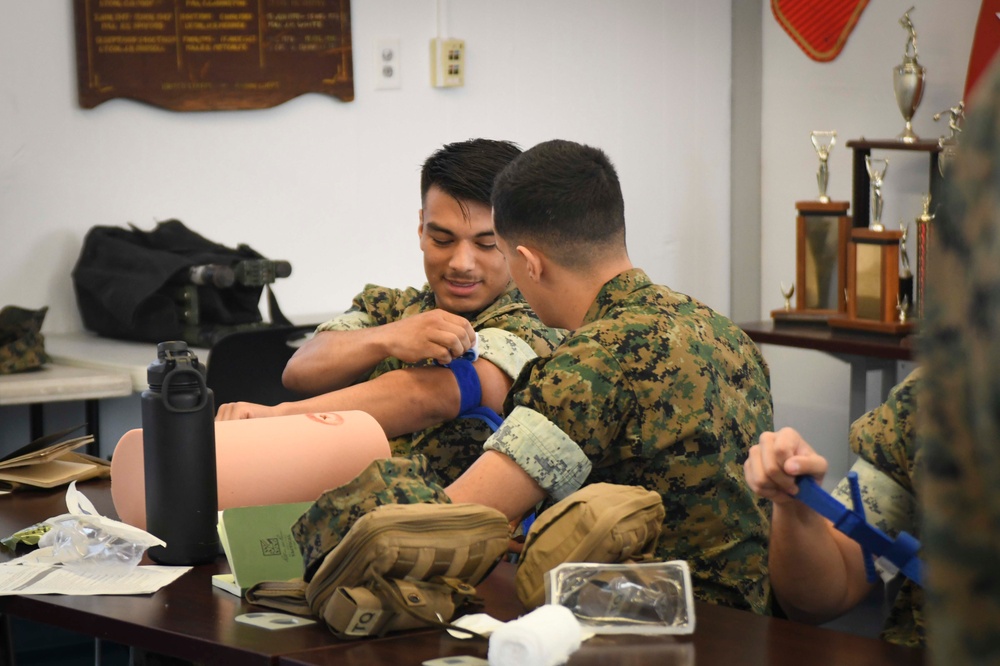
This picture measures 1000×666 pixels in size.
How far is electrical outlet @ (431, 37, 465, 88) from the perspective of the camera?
173 inches

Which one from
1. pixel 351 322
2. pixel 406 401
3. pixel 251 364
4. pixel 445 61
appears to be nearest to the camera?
pixel 406 401

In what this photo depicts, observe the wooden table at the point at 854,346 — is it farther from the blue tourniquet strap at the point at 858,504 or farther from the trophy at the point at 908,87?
the blue tourniquet strap at the point at 858,504

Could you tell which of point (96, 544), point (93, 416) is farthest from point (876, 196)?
point (96, 544)

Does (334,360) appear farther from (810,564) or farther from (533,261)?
(810,564)

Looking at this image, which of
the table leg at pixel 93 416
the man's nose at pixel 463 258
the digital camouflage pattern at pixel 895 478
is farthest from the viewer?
the table leg at pixel 93 416

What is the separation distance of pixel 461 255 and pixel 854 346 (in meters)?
1.89

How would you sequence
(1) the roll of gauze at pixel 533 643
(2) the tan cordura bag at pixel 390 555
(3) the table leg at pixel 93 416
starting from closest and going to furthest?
(1) the roll of gauze at pixel 533 643, (2) the tan cordura bag at pixel 390 555, (3) the table leg at pixel 93 416

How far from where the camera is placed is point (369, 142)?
14.1 ft

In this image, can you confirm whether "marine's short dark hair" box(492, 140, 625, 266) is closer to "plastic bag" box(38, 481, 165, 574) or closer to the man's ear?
the man's ear

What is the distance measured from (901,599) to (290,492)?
796mm

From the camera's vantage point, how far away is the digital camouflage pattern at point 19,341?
3129mm

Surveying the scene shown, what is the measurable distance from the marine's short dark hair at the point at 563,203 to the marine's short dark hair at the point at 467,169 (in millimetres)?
317

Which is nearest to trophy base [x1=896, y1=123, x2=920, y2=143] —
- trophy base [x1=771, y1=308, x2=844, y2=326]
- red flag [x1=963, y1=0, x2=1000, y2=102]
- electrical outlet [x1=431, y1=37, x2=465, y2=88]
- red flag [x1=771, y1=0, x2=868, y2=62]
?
red flag [x1=963, y1=0, x2=1000, y2=102]

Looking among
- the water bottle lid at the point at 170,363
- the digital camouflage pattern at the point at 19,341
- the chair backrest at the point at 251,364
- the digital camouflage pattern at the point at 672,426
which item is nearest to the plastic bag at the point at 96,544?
the water bottle lid at the point at 170,363
